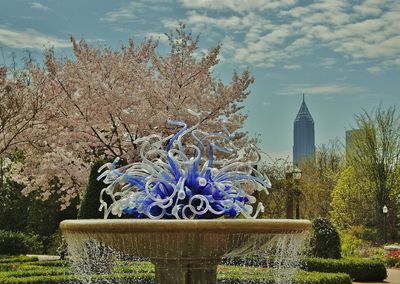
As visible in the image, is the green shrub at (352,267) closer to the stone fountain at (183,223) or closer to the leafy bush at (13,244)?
the stone fountain at (183,223)

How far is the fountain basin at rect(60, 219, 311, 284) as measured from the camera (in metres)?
5.43

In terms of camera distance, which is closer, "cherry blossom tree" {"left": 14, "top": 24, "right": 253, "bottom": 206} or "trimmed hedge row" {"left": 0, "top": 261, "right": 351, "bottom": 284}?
"trimmed hedge row" {"left": 0, "top": 261, "right": 351, "bottom": 284}

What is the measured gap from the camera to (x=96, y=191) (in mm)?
13977

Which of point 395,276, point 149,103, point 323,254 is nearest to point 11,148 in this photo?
point 149,103

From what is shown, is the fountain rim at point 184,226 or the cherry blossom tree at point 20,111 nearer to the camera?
the fountain rim at point 184,226

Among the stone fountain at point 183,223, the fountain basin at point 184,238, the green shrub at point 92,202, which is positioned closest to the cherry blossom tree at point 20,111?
the green shrub at point 92,202

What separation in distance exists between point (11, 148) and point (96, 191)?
5.80 metres

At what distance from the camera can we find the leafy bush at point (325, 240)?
16.4 metres

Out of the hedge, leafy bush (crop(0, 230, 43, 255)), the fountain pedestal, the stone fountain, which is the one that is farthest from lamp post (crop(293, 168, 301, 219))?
the fountain pedestal

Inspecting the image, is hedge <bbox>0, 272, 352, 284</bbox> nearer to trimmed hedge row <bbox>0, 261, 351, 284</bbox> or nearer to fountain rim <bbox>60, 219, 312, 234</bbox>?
trimmed hedge row <bbox>0, 261, 351, 284</bbox>

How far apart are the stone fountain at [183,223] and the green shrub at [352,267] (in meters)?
8.44

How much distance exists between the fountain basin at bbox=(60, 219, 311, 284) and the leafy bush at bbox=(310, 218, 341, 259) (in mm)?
10171

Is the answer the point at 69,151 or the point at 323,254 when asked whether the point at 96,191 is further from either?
the point at 323,254

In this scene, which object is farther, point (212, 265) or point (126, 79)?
point (126, 79)
